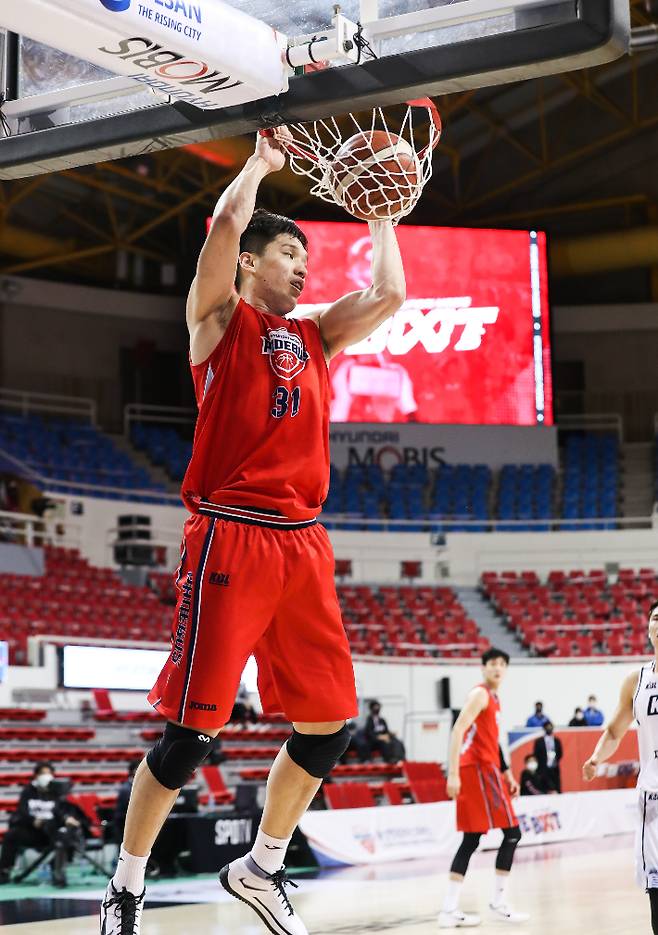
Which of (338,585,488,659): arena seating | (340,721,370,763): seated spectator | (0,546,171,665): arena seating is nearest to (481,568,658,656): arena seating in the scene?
(338,585,488,659): arena seating

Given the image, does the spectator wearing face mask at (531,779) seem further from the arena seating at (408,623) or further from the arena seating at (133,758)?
the arena seating at (408,623)

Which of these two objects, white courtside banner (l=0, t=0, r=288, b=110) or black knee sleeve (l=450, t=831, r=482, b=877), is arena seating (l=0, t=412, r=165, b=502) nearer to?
black knee sleeve (l=450, t=831, r=482, b=877)

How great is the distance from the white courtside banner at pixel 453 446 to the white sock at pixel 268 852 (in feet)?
72.4

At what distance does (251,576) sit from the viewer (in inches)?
144

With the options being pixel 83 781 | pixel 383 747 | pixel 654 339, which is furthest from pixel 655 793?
pixel 654 339

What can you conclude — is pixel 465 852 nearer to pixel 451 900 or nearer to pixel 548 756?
pixel 451 900

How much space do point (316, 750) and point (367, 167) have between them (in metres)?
1.87

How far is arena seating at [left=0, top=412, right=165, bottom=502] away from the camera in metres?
22.5

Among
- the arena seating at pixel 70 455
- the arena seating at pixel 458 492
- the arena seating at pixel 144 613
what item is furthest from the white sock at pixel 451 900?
the arena seating at pixel 458 492

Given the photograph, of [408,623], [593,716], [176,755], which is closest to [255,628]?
[176,755]

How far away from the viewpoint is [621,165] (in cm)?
2769

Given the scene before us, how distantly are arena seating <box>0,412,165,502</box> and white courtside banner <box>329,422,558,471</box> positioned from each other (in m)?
4.36

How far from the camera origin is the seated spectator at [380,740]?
1706 cm

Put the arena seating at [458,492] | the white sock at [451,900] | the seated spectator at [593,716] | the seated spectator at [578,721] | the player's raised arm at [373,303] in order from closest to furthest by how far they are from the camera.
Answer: the player's raised arm at [373,303] → the white sock at [451,900] → the seated spectator at [578,721] → the seated spectator at [593,716] → the arena seating at [458,492]
